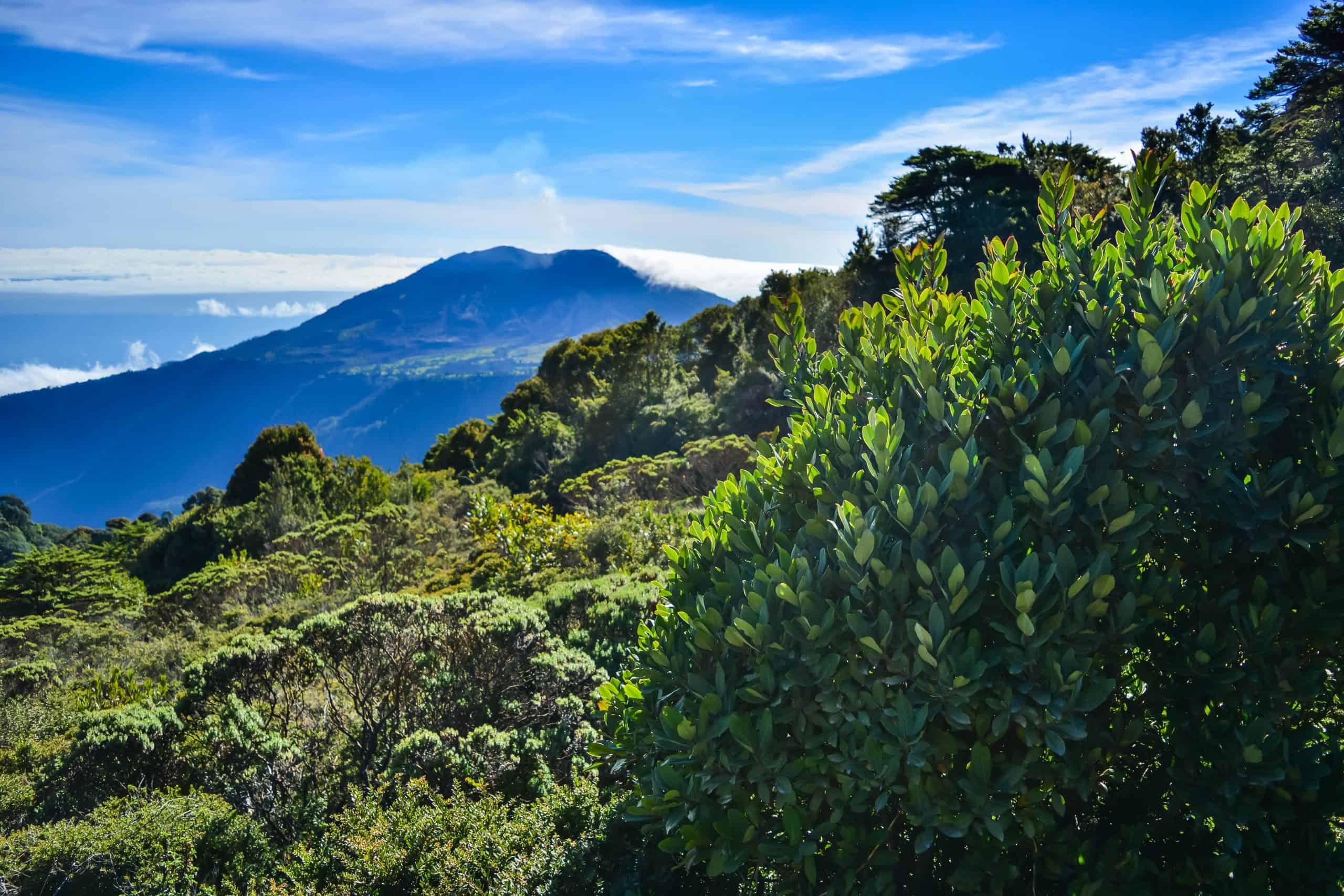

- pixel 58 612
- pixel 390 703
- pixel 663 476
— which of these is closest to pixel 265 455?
pixel 58 612

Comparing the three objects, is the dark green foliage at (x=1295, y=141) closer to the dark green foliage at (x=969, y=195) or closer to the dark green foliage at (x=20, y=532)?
the dark green foliage at (x=969, y=195)

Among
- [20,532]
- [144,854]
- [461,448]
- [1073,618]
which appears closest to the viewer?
[1073,618]

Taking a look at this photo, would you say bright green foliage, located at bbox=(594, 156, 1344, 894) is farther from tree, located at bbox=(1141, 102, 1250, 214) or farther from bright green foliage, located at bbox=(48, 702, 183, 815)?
tree, located at bbox=(1141, 102, 1250, 214)

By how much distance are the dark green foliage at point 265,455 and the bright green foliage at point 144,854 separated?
2815 centimetres

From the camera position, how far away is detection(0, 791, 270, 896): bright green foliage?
4398mm

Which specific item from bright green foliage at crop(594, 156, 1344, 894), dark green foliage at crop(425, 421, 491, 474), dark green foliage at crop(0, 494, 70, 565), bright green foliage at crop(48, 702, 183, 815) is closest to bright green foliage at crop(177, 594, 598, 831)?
bright green foliage at crop(48, 702, 183, 815)

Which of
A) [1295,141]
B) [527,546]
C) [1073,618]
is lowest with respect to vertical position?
[527,546]

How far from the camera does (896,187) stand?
107 feet

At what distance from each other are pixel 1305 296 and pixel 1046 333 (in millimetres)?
857

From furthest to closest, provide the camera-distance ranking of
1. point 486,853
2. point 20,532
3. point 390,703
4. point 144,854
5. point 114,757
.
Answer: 1. point 20,532
2. point 390,703
3. point 114,757
4. point 144,854
5. point 486,853

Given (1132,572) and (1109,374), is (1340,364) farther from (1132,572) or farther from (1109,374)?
(1132,572)

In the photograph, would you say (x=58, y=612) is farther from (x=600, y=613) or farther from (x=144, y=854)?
(x=144, y=854)

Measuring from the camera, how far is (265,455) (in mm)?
33000

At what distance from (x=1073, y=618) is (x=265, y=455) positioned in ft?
119
